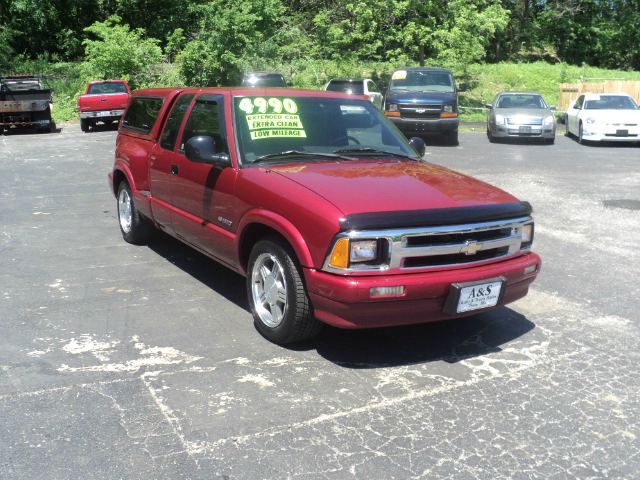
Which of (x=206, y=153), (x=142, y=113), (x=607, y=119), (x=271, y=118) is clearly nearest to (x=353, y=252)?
(x=206, y=153)

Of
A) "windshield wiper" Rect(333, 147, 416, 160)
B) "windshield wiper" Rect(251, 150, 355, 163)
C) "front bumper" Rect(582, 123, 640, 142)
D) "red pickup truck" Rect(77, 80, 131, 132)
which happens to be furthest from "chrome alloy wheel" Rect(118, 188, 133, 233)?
"red pickup truck" Rect(77, 80, 131, 132)

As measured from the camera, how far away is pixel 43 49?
148ft

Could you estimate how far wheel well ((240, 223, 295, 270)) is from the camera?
474 cm

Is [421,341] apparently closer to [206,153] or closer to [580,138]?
[206,153]

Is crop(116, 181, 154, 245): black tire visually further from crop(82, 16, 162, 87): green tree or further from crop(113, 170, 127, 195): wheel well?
crop(82, 16, 162, 87): green tree

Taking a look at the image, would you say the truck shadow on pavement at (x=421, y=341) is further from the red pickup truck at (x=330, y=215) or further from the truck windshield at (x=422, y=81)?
the truck windshield at (x=422, y=81)

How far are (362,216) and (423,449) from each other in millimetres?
1407

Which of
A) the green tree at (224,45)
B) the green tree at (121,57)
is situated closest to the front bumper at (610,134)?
the green tree at (224,45)

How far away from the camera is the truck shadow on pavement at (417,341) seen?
4.57 metres

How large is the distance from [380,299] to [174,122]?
3190 millimetres

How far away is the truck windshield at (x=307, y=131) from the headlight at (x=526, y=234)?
51.7 inches

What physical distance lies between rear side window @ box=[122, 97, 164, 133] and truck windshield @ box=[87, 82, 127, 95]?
61.1ft

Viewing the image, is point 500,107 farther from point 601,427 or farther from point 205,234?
point 601,427

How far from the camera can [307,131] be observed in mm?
5516
